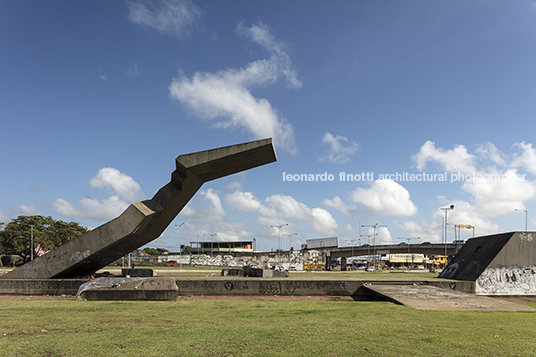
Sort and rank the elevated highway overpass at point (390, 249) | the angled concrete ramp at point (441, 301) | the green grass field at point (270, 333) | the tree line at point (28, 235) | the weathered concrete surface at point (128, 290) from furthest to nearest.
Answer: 1. the elevated highway overpass at point (390, 249)
2. the tree line at point (28, 235)
3. the weathered concrete surface at point (128, 290)
4. the angled concrete ramp at point (441, 301)
5. the green grass field at point (270, 333)

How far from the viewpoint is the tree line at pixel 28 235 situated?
185 feet

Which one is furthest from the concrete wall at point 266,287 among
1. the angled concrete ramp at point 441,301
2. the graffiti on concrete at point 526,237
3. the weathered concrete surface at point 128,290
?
the graffiti on concrete at point 526,237

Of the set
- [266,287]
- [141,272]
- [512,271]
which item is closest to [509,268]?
[512,271]

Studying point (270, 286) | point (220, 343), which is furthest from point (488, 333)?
point (270, 286)

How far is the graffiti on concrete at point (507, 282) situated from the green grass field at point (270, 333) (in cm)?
686

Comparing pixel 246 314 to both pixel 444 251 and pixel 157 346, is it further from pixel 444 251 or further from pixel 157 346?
pixel 444 251

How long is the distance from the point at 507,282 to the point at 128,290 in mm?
15494

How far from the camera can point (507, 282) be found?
14.6 meters

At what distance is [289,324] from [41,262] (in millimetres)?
13307

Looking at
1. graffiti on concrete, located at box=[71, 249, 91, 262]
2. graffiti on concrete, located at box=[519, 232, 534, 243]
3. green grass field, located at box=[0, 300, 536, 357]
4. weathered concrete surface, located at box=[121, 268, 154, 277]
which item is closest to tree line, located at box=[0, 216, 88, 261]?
weathered concrete surface, located at box=[121, 268, 154, 277]

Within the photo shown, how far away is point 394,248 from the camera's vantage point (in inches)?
3492

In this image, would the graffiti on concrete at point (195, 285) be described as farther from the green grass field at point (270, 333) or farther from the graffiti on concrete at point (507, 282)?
the graffiti on concrete at point (507, 282)

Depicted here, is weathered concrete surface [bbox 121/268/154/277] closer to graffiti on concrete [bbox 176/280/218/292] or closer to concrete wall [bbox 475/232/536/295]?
graffiti on concrete [bbox 176/280/218/292]

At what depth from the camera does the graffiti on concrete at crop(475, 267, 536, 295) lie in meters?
14.5
